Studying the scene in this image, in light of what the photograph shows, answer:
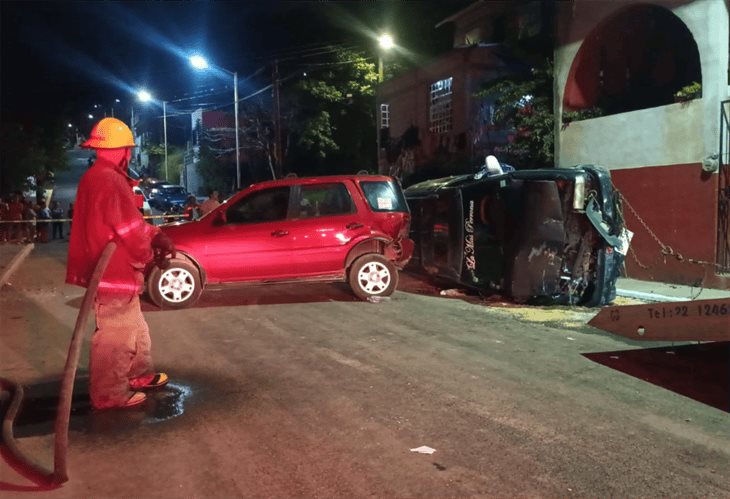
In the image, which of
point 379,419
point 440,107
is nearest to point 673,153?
point 379,419

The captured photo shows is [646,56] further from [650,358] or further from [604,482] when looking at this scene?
[604,482]

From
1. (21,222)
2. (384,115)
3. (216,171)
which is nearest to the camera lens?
(21,222)

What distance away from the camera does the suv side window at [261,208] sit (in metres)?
9.33

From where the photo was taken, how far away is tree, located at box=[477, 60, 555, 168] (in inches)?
598

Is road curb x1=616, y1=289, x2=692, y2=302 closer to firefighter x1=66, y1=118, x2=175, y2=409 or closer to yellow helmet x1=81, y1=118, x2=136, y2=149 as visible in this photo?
firefighter x1=66, y1=118, x2=175, y2=409

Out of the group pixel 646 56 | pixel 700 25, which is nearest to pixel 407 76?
pixel 646 56

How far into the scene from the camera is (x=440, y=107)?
21.8 m

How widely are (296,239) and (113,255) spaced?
4.64m

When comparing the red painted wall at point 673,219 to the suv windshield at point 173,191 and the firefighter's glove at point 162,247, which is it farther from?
the suv windshield at point 173,191

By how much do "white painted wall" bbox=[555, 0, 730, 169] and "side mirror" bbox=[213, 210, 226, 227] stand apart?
788 cm

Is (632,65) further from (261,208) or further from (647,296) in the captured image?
(261,208)

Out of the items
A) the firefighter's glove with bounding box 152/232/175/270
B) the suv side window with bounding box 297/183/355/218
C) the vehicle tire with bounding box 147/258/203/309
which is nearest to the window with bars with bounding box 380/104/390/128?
the suv side window with bounding box 297/183/355/218

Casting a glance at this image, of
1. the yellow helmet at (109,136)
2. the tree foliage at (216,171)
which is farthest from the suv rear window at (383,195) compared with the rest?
the tree foliage at (216,171)

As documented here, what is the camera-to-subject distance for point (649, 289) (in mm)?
11359
